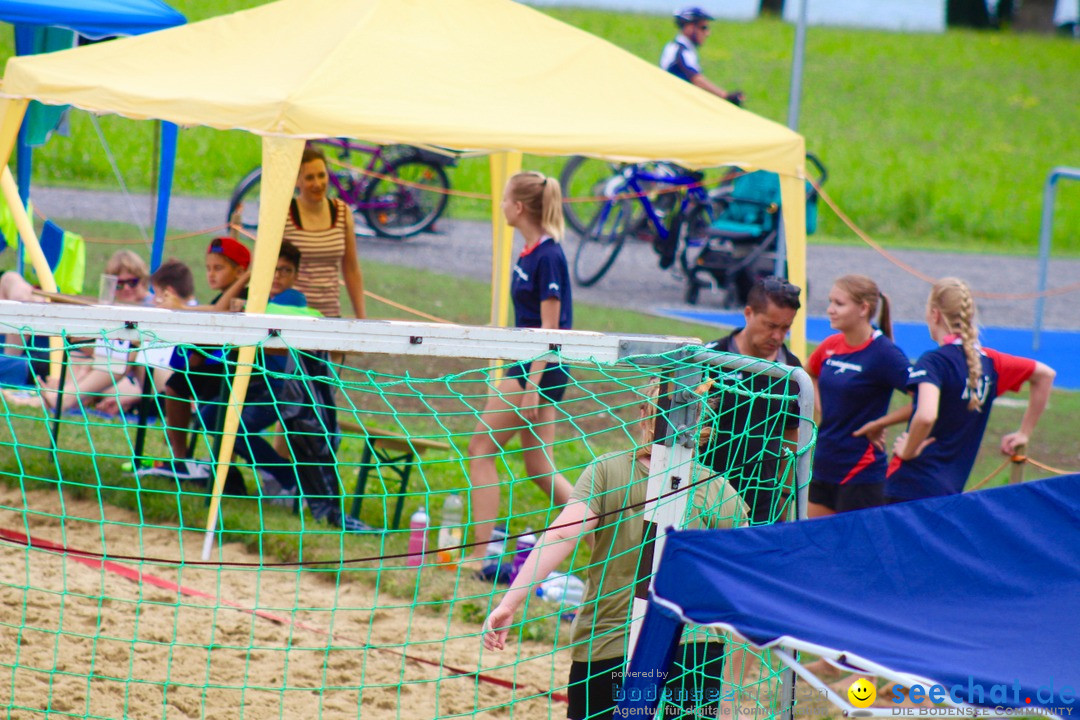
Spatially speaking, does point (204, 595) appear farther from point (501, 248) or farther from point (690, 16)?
point (690, 16)

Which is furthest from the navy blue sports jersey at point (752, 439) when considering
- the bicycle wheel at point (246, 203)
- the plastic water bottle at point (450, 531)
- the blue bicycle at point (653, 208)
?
the blue bicycle at point (653, 208)

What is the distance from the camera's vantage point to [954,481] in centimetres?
446

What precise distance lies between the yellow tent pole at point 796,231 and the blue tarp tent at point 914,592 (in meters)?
2.79

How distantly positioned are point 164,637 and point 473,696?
1184mm

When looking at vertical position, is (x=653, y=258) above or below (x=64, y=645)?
above

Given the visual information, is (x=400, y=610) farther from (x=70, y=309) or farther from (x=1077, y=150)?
(x=1077, y=150)

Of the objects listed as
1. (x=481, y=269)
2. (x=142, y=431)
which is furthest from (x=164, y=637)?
(x=481, y=269)

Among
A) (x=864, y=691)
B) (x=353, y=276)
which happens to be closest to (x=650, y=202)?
(x=353, y=276)

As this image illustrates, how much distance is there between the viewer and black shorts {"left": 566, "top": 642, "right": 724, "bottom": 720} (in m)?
2.97

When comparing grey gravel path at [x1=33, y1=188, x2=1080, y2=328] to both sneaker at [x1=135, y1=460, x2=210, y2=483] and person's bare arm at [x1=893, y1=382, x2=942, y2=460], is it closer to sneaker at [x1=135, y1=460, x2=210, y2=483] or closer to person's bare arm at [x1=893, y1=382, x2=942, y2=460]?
sneaker at [x1=135, y1=460, x2=210, y2=483]

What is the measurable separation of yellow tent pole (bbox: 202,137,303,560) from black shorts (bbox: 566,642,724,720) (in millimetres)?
2132

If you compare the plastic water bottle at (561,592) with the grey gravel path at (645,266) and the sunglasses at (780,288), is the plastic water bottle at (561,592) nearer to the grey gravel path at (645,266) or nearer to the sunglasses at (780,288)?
the sunglasses at (780,288)

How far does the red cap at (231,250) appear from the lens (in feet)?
18.6

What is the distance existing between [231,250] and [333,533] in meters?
1.99
